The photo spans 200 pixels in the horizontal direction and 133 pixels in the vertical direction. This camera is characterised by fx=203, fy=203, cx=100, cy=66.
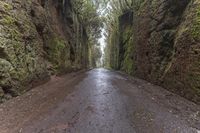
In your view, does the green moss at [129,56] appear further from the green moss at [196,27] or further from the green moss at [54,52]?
the green moss at [196,27]

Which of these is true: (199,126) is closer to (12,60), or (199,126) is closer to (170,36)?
(170,36)

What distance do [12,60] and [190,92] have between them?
613 centimetres

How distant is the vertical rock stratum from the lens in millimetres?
6617

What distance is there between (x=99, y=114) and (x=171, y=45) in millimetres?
5512

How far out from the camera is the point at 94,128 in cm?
412

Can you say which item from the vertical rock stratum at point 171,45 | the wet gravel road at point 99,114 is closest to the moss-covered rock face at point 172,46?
the vertical rock stratum at point 171,45

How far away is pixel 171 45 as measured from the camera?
351 inches

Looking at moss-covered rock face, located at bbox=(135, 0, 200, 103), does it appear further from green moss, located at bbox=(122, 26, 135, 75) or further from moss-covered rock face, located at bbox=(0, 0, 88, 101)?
moss-covered rock face, located at bbox=(0, 0, 88, 101)

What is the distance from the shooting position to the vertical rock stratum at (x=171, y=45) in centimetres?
662

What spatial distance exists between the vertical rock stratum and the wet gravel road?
0.83 metres

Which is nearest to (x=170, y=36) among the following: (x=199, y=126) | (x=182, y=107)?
(x=182, y=107)

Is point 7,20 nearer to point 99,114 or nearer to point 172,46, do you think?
point 99,114

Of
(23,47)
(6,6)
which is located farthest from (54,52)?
(6,6)

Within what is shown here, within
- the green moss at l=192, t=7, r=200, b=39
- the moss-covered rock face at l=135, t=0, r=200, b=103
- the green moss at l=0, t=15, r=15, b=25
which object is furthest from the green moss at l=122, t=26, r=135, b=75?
the green moss at l=0, t=15, r=15, b=25
